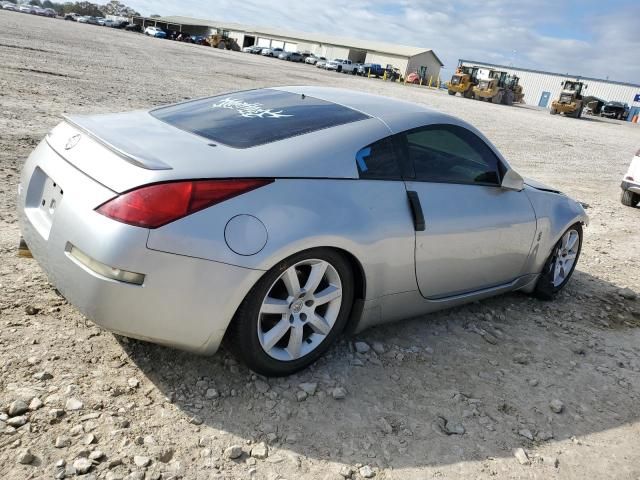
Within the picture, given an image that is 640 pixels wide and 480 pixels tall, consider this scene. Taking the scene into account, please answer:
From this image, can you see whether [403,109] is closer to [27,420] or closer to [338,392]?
[338,392]

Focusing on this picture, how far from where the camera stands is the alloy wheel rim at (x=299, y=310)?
9.18 feet

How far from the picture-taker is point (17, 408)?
2.42 meters

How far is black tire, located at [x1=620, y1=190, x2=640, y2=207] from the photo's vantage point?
972cm

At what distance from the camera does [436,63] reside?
268 ft

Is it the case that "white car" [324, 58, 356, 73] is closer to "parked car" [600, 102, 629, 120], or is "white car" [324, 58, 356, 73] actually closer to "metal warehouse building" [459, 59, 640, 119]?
"metal warehouse building" [459, 59, 640, 119]

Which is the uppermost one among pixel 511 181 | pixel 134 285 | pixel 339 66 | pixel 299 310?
pixel 339 66

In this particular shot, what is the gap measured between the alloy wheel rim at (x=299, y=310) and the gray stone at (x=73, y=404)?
0.88 metres

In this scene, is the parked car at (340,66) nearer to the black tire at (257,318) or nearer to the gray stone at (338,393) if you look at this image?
the black tire at (257,318)

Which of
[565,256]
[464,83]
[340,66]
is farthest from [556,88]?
[565,256]

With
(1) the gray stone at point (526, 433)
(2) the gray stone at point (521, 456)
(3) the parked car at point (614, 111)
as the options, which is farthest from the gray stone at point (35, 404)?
(3) the parked car at point (614, 111)

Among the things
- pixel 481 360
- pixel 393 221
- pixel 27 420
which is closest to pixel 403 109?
pixel 393 221

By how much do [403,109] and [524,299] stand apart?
7.16 feet

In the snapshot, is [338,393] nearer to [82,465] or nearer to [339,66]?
[82,465]

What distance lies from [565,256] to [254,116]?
319 cm
